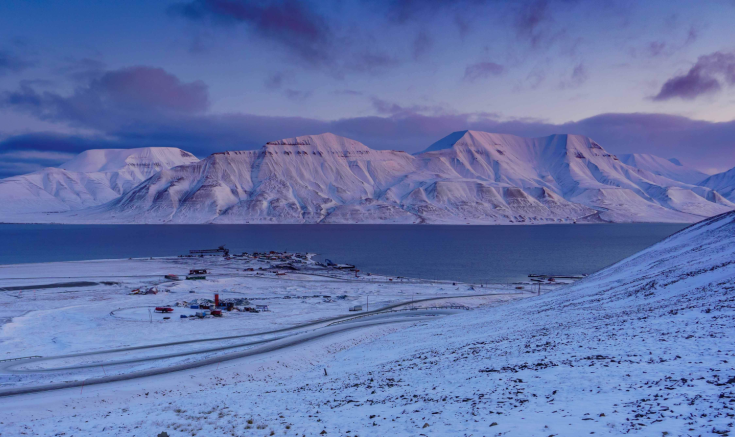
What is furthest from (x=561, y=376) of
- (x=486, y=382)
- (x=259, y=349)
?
(x=259, y=349)

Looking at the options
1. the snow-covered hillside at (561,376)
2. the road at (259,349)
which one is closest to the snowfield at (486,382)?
the snow-covered hillside at (561,376)

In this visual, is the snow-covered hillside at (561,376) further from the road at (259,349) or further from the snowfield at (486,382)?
the road at (259,349)

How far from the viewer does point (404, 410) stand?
51.9 ft

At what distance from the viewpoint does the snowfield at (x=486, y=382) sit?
12.9 m

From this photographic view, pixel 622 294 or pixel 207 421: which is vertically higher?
pixel 622 294

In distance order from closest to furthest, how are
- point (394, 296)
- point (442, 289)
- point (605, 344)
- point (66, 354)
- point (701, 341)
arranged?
1. point (701, 341)
2. point (605, 344)
3. point (66, 354)
4. point (394, 296)
5. point (442, 289)

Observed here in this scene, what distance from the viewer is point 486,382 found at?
17.3m

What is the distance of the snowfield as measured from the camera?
12.9m

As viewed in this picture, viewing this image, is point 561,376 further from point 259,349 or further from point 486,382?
point 259,349

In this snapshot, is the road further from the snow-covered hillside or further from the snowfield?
the snow-covered hillside

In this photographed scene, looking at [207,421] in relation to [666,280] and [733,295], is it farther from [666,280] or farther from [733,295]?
[666,280]

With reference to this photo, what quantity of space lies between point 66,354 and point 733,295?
140ft

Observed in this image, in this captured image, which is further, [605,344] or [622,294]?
[622,294]

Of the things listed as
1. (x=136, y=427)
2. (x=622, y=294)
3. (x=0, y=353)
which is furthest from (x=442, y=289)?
(x=136, y=427)
